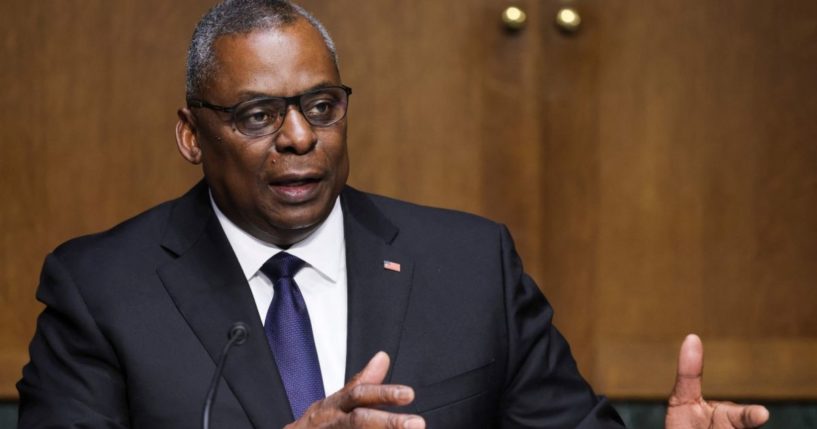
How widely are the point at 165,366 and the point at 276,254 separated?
0.22 m

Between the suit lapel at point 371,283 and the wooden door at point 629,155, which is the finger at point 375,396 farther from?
the wooden door at point 629,155

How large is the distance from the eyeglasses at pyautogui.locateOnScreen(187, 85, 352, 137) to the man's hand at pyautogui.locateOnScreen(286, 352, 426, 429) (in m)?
0.43

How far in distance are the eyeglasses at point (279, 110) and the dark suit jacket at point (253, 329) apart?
0.54 ft

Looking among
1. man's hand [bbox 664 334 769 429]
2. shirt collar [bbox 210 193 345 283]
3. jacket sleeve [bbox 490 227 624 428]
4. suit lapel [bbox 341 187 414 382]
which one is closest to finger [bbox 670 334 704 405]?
man's hand [bbox 664 334 769 429]

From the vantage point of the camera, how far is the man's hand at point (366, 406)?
1.50m

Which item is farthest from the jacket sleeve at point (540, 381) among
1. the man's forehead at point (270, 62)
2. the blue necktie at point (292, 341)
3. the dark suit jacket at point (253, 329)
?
the man's forehead at point (270, 62)

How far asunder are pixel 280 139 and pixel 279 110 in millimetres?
41

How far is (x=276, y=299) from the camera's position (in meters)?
1.92

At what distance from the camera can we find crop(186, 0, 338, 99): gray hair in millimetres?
1916

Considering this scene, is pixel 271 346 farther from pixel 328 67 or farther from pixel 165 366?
pixel 328 67

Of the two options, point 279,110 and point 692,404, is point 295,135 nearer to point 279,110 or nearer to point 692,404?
point 279,110

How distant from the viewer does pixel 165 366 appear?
1.85 meters

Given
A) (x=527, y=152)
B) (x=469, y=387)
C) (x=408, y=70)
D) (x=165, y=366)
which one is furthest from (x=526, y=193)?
(x=165, y=366)

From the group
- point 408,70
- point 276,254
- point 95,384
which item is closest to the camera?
point 95,384
